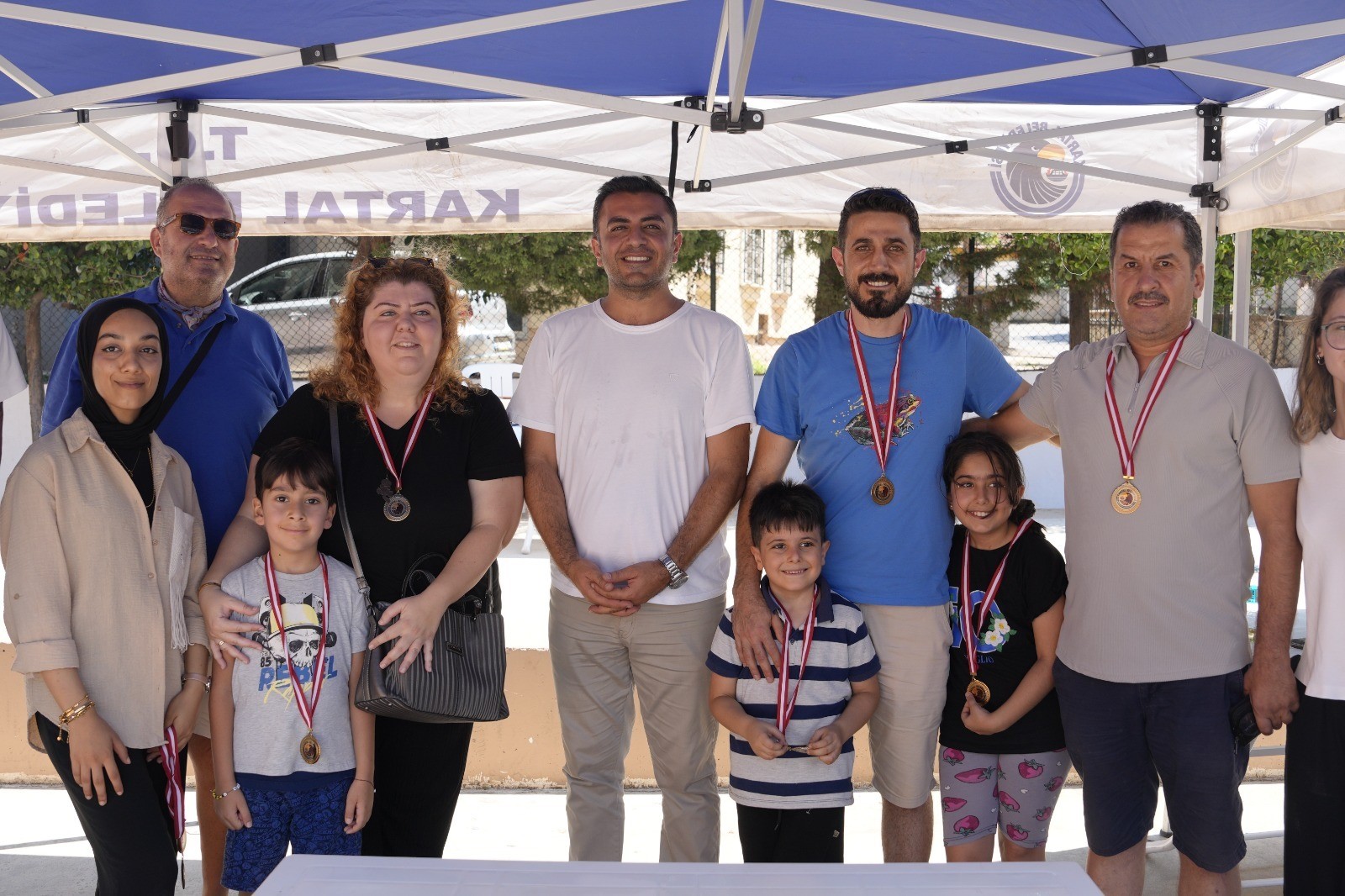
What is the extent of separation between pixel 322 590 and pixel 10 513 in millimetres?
716

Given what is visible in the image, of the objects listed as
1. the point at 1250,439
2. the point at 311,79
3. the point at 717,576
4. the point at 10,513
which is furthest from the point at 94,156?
the point at 1250,439

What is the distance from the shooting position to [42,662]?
256 cm

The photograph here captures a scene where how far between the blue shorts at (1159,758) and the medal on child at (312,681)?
1.82 metres

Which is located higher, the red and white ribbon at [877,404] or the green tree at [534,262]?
the green tree at [534,262]

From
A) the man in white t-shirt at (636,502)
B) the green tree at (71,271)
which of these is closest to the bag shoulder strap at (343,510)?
the man in white t-shirt at (636,502)

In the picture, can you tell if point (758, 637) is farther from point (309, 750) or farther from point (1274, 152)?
point (1274, 152)

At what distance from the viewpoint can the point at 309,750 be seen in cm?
265

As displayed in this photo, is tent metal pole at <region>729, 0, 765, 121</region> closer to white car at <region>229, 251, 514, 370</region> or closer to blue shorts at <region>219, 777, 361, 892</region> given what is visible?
blue shorts at <region>219, 777, 361, 892</region>

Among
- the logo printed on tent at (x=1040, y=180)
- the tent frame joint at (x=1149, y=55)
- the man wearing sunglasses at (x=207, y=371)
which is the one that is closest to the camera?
the man wearing sunglasses at (x=207, y=371)

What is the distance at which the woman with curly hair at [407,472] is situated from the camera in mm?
2830

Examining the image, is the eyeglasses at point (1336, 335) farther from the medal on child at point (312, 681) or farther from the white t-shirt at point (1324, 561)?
the medal on child at point (312, 681)

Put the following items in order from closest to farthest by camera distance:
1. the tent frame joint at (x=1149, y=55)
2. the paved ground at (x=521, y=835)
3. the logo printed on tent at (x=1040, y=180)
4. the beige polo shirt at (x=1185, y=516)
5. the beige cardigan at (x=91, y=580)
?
1. the beige cardigan at (x=91, y=580)
2. the beige polo shirt at (x=1185, y=516)
3. the tent frame joint at (x=1149, y=55)
4. the paved ground at (x=521, y=835)
5. the logo printed on tent at (x=1040, y=180)

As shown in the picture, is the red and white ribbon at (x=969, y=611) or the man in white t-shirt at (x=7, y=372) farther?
the man in white t-shirt at (x=7, y=372)

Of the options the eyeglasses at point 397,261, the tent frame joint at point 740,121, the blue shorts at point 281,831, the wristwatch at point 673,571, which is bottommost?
the blue shorts at point 281,831
